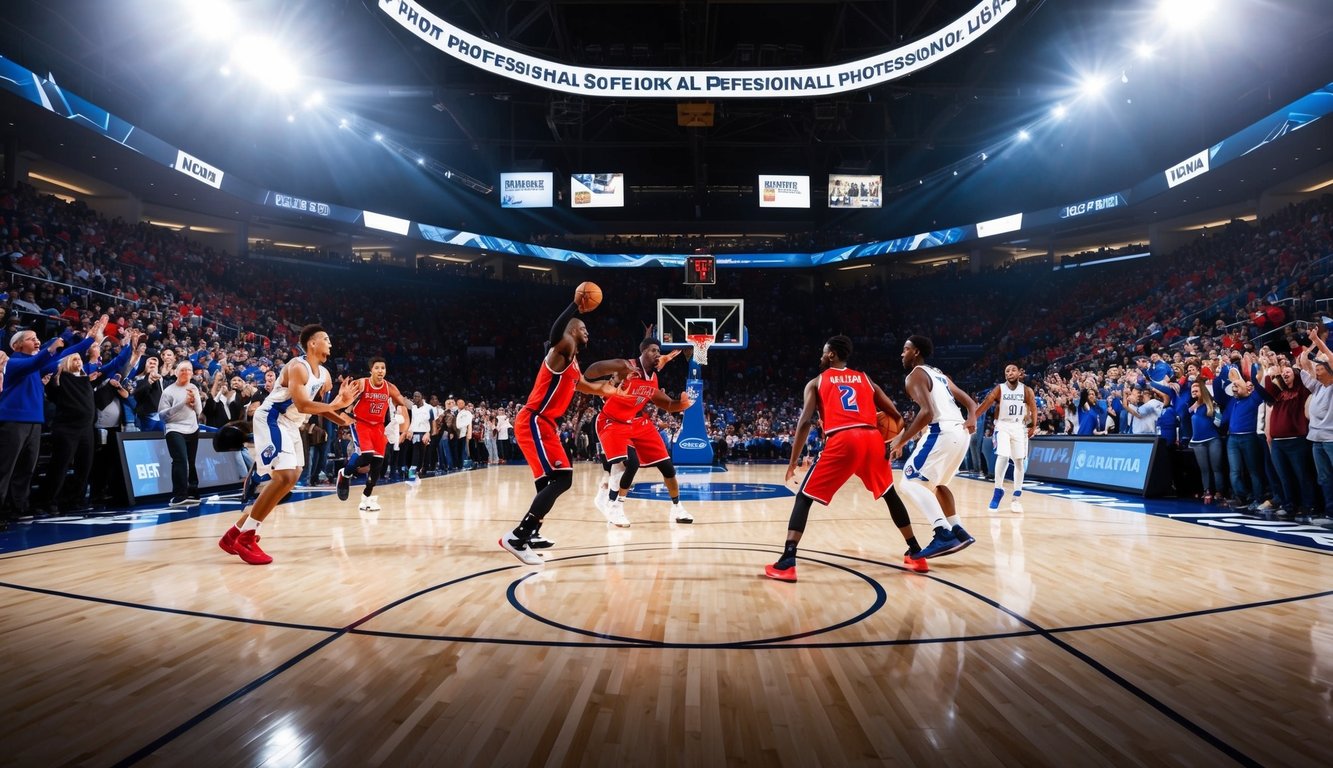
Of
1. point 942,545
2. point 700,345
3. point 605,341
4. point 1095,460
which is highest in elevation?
point 605,341

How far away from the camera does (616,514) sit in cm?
791

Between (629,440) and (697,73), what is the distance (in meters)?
13.1

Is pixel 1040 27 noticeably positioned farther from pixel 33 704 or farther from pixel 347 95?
pixel 33 704

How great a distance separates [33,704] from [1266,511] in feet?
37.8

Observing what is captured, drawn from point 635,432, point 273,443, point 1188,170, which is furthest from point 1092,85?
point 273,443

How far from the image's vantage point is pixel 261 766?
86.2 inches

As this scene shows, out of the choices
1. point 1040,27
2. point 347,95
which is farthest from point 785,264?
point 347,95

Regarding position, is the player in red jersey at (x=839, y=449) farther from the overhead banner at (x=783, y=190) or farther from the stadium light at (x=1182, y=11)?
the overhead banner at (x=783, y=190)

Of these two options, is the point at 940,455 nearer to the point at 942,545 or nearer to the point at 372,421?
the point at 942,545

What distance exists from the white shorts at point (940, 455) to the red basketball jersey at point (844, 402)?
2.88 ft

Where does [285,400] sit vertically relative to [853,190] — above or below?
below

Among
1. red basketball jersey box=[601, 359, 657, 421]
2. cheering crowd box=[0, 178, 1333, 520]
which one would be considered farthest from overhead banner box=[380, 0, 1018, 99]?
red basketball jersey box=[601, 359, 657, 421]

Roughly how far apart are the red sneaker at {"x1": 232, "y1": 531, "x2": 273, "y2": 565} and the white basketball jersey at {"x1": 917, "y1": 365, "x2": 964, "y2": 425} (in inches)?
216

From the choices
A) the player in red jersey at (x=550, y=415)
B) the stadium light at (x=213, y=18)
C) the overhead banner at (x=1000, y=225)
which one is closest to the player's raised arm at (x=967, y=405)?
the player in red jersey at (x=550, y=415)
